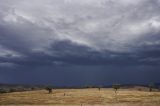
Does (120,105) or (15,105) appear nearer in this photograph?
(120,105)

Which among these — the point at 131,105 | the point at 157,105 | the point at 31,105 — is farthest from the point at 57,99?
the point at 157,105

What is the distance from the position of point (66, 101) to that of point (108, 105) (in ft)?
84.2

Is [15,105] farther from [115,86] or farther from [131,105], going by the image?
[115,86]

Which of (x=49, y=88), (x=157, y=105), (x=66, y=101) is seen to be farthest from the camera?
(x=49, y=88)

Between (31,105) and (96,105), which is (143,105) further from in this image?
(31,105)

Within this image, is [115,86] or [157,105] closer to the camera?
[157,105]

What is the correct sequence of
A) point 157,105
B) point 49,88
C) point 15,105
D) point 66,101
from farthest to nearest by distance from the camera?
point 49,88 → point 66,101 → point 15,105 → point 157,105

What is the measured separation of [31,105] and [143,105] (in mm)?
39747

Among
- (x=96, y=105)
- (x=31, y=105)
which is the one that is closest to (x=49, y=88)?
(x=31, y=105)

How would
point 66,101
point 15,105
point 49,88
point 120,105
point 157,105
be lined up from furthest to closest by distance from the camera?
point 49,88 < point 66,101 < point 15,105 < point 120,105 < point 157,105

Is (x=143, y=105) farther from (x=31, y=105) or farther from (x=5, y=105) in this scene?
(x=5, y=105)

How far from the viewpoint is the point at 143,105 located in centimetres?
9250

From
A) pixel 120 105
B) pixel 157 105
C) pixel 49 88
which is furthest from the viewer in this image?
pixel 49 88

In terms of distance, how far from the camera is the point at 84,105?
333ft
